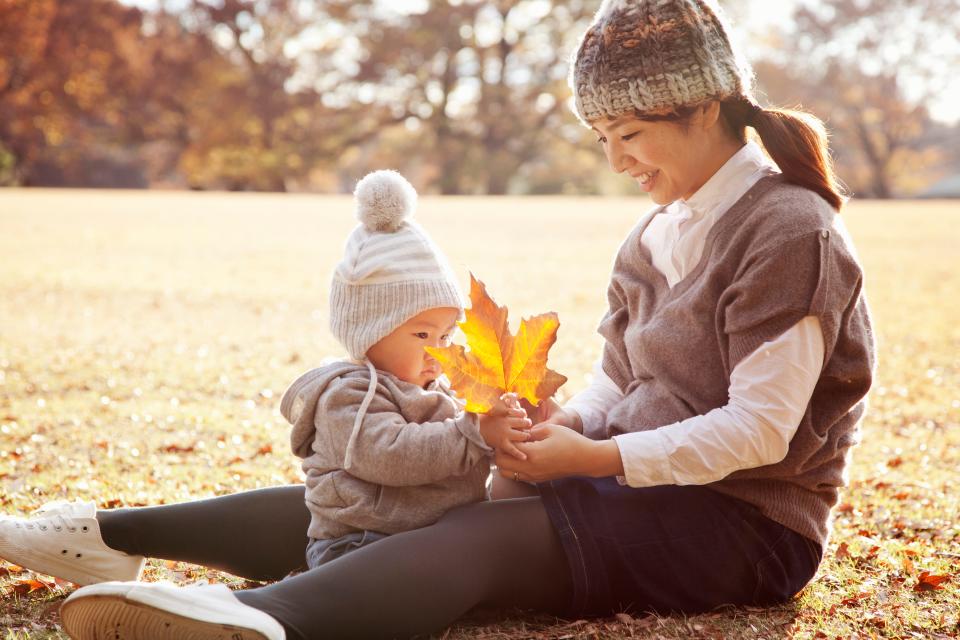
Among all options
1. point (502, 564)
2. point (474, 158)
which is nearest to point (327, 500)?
point (502, 564)

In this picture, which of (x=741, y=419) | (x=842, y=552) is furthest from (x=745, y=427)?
(x=842, y=552)

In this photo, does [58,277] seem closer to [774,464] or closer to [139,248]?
[139,248]

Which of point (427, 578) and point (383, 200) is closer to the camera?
point (427, 578)

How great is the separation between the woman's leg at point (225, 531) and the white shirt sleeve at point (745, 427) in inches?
39.8

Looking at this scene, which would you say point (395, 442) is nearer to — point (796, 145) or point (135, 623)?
point (135, 623)

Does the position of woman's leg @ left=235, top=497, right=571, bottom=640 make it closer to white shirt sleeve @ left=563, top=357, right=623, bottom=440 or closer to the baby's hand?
the baby's hand

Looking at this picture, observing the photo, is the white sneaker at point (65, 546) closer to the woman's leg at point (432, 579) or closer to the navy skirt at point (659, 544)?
the woman's leg at point (432, 579)

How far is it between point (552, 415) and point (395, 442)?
1.78ft

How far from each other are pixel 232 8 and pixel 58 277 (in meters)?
31.0

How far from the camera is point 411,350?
97.2 inches

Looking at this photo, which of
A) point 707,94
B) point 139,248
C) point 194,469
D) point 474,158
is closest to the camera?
point 707,94

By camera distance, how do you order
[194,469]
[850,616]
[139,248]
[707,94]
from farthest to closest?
[139,248] < [194,469] < [850,616] < [707,94]

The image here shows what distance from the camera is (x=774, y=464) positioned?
2287mm

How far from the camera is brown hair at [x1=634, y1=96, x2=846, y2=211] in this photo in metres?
2.28
